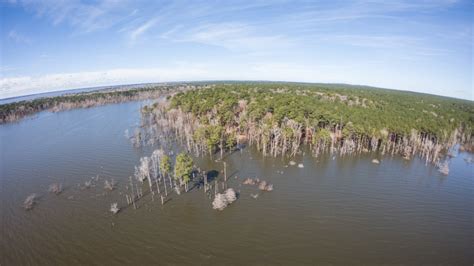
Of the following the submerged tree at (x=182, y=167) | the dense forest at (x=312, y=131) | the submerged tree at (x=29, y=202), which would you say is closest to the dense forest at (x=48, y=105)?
the dense forest at (x=312, y=131)

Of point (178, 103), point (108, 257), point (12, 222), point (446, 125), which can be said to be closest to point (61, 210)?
point (12, 222)

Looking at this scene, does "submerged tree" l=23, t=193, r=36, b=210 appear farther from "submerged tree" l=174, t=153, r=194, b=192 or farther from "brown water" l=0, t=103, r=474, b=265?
"submerged tree" l=174, t=153, r=194, b=192

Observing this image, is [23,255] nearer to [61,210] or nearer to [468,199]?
[61,210]

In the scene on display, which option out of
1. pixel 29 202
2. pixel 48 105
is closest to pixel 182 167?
pixel 29 202

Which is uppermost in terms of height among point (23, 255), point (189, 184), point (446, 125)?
point (446, 125)

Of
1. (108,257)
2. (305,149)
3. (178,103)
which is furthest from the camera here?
(178,103)

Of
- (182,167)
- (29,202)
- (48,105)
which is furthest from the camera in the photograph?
(48,105)

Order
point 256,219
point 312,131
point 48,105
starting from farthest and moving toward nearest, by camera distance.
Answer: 1. point 48,105
2. point 312,131
3. point 256,219

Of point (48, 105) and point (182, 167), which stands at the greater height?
point (48, 105)

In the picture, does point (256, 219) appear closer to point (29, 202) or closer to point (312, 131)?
point (29, 202)
